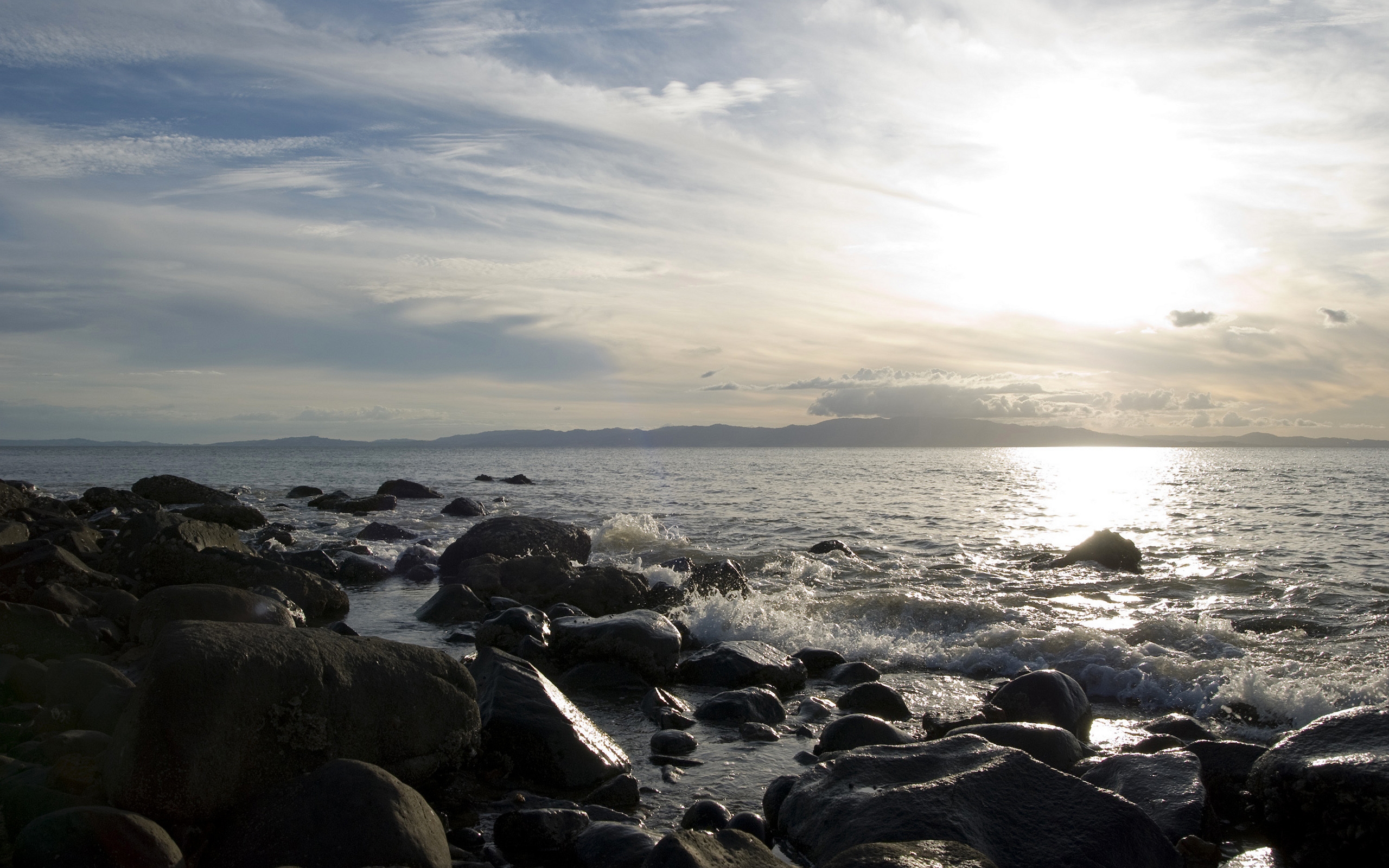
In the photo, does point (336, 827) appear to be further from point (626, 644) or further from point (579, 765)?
point (626, 644)

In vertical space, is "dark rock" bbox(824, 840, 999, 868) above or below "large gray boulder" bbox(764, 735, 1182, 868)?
above

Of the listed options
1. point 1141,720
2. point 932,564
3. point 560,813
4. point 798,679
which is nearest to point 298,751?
point 560,813

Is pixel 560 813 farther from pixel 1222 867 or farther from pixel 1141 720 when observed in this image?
pixel 1141 720

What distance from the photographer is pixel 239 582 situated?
11.1 m

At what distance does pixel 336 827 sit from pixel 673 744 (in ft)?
9.90

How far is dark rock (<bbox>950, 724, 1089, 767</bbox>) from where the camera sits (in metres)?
6.05

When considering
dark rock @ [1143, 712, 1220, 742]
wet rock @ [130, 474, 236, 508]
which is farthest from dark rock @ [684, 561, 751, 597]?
wet rock @ [130, 474, 236, 508]

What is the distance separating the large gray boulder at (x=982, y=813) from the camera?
4.39m

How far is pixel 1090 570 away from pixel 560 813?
15.1 meters

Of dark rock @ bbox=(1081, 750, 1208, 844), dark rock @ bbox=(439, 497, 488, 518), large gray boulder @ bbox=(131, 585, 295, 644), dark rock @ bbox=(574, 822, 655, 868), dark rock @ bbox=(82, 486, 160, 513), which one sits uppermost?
large gray boulder @ bbox=(131, 585, 295, 644)

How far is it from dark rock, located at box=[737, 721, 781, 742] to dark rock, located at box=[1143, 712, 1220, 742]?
341cm

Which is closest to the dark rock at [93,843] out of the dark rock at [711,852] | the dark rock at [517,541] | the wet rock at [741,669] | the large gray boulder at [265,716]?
the large gray boulder at [265,716]

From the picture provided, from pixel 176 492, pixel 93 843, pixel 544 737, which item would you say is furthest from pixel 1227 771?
pixel 176 492

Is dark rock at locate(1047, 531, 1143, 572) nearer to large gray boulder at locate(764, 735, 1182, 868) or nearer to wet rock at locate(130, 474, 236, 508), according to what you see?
large gray boulder at locate(764, 735, 1182, 868)
